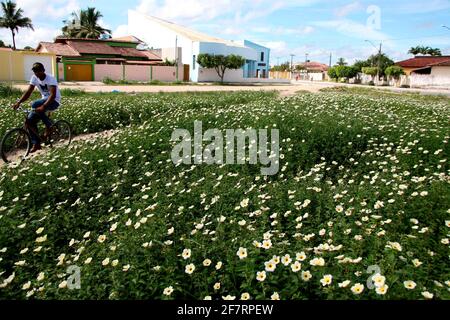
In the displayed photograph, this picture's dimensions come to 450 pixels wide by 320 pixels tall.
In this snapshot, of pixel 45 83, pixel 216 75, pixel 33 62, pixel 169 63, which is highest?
pixel 169 63

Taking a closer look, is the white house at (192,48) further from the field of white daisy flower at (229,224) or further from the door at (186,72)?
Answer: the field of white daisy flower at (229,224)

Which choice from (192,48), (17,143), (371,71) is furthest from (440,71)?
(17,143)

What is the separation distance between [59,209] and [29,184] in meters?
0.88

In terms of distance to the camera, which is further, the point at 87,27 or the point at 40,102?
the point at 87,27

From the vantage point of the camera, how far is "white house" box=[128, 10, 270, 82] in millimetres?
53531

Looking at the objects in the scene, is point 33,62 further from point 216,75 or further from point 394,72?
point 394,72

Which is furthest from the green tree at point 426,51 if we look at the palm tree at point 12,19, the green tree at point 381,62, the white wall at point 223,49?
the palm tree at point 12,19

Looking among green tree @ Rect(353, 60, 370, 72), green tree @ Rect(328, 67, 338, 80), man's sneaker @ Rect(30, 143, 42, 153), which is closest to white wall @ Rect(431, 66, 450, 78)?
green tree @ Rect(353, 60, 370, 72)

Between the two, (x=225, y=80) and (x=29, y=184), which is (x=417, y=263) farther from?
(x=225, y=80)

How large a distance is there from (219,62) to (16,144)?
46.4 m

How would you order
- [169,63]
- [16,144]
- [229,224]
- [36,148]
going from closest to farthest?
[229,224] → [16,144] → [36,148] → [169,63]

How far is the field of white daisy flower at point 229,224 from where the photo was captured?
119 inches

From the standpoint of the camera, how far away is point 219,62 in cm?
5259
